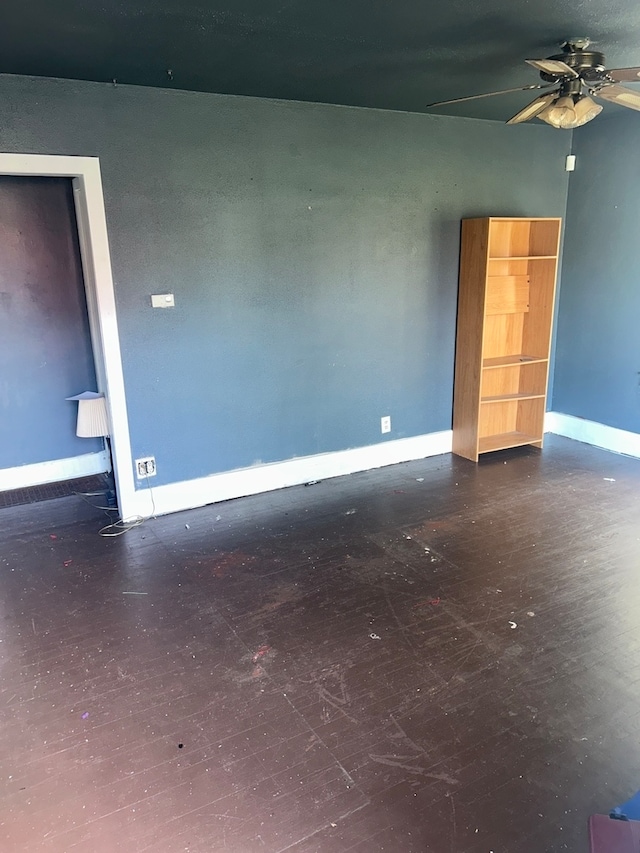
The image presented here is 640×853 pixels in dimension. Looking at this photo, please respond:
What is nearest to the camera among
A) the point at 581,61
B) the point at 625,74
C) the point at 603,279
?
the point at 625,74

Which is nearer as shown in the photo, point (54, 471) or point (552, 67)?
point (552, 67)

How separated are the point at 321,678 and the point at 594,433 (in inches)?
142

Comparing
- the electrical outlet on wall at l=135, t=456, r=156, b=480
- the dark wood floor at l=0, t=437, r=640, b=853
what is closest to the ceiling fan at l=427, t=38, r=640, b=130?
the dark wood floor at l=0, t=437, r=640, b=853

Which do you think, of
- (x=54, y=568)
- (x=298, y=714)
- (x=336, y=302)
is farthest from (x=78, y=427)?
(x=298, y=714)

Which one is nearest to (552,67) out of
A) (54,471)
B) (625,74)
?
(625,74)

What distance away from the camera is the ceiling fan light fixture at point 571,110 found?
261cm

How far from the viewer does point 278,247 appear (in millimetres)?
3834

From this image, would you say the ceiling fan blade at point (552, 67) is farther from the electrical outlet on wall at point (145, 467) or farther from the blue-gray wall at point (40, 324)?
the blue-gray wall at point (40, 324)

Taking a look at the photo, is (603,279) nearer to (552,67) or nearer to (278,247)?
(278,247)

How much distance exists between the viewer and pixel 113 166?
10.7ft

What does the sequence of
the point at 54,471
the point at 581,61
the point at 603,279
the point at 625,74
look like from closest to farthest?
the point at 625,74, the point at 581,61, the point at 54,471, the point at 603,279

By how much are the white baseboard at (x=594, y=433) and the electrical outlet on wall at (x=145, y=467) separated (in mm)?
3414

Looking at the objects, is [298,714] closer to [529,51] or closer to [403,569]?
[403,569]

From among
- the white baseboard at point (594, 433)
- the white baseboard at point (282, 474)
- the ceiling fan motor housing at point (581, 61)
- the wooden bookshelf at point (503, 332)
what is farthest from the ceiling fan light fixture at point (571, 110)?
the white baseboard at point (594, 433)
